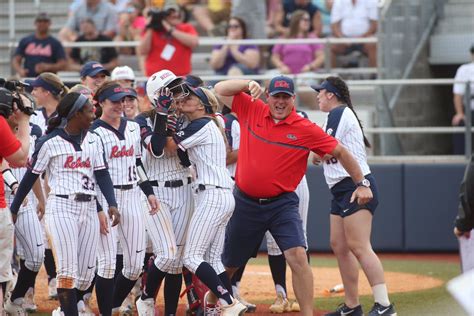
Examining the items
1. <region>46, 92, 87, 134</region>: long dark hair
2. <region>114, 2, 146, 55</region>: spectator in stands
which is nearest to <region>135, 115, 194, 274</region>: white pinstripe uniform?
<region>46, 92, 87, 134</region>: long dark hair

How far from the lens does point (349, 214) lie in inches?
341

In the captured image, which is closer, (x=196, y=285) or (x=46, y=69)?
(x=196, y=285)

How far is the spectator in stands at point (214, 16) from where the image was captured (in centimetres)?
1628

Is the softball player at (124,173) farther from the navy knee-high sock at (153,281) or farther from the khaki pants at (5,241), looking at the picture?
the khaki pants at (5,241)

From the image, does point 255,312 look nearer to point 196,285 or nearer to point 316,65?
point 196,285

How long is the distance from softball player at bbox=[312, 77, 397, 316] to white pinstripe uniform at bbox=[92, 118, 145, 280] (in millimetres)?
1591

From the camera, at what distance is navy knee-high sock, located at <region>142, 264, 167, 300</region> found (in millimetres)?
8320

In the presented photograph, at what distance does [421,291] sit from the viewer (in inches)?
422

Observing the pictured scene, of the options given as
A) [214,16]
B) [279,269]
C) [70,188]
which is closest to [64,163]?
[70,188]

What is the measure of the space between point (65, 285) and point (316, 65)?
785cm

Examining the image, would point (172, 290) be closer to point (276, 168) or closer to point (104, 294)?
point (104, 294)

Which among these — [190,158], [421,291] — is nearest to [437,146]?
[421,291]

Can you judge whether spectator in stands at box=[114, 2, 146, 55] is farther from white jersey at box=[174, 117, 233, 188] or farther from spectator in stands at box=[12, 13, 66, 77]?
white jersey at box=[174, 117, 233, 188]

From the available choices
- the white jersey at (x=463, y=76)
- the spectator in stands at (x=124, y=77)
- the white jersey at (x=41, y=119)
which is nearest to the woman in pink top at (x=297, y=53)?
the white jersey at (x=463, y=76)
